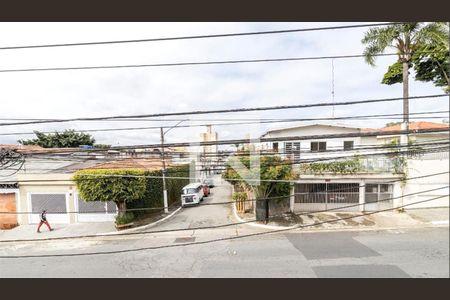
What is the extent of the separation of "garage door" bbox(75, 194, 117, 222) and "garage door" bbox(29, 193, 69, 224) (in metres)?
0.76

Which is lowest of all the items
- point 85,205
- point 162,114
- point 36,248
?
point 36,248

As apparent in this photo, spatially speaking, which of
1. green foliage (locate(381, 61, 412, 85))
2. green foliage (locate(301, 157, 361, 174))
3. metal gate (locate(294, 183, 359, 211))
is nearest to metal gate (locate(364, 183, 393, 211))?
metal gate (locate(294, 183, 359, 211))

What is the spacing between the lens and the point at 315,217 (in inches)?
482

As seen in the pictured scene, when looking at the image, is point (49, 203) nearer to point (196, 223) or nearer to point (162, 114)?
point (196, 223)

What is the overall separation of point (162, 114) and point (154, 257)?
630 cm

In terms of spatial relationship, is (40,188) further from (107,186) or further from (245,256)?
(245,256)

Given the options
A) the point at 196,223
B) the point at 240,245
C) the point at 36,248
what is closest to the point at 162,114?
the point at 240,245

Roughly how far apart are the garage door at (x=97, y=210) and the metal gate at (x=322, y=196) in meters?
10.2

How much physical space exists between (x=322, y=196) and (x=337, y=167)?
183 centimetres

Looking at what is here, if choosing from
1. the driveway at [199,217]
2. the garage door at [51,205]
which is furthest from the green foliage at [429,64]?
the garage door at [51,205]

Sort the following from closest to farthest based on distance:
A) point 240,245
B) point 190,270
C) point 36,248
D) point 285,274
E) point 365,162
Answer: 1. point 285,274
2. point 190,270
3. point 240,245
4. point 36,248
5. point 365,162

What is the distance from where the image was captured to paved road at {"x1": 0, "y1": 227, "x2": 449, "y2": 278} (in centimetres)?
665

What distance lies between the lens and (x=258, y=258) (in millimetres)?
7609

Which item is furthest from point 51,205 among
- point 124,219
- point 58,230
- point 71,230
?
point 124,219
